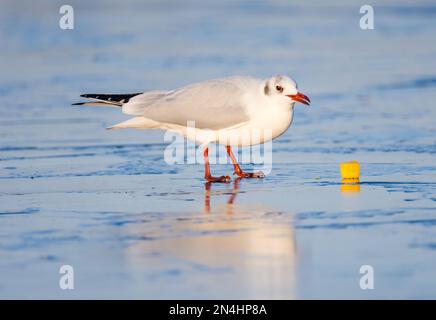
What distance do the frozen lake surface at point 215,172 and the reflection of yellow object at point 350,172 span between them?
0.11 meters

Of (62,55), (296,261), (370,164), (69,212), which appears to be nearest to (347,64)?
(62,55)

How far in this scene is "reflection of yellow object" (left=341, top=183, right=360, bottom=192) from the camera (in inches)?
319

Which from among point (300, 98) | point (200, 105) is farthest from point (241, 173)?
point (300, 98)

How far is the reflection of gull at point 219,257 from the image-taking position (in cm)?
559

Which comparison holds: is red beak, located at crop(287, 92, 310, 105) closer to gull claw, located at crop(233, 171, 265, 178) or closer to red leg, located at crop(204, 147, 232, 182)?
gull claw, located at crop(233, 171, 265, 178)

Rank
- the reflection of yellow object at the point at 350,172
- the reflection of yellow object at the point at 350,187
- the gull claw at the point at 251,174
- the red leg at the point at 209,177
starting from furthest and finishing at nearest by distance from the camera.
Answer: the gull claw at the point at 251,174 < the red leg at the point at 209,177 < the reflection of yellow object at the point at 350,172 < the reflection of yellow object at the point at 350,187

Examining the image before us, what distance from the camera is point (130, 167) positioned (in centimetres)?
927

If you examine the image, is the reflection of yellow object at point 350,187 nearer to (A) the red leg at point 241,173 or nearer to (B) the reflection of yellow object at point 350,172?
(B) the reflection of yellow object at point 350,172

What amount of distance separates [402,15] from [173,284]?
14.9 meters

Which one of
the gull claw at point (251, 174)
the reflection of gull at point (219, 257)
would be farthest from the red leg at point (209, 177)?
the reflection of gull at point (219, 257)

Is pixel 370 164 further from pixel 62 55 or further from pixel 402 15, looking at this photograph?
pixel 402 15

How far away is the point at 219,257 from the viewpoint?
243 inches

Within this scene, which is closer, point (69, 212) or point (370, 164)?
point (69, 212)

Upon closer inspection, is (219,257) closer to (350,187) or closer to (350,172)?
(350,187)
